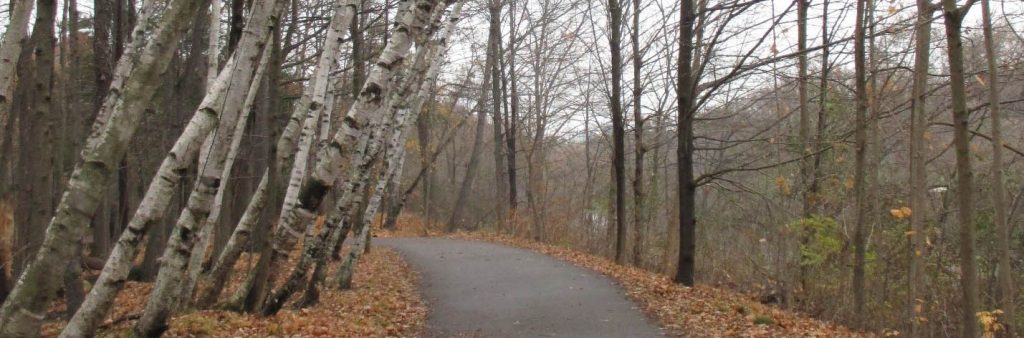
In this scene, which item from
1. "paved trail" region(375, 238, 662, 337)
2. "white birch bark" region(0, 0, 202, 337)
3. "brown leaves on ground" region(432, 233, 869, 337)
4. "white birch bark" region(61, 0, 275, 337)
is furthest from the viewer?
"paved trail" region(375, 238, 662, 337)

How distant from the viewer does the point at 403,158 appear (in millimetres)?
13289

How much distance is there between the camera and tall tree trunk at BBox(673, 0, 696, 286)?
488 inches

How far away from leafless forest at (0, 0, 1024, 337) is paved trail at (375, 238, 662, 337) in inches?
68.1

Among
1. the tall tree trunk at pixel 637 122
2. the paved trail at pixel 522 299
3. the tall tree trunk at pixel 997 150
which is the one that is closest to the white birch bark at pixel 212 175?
the paved trail at pixel 522 299

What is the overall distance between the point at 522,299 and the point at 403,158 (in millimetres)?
3354

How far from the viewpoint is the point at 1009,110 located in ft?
42.9

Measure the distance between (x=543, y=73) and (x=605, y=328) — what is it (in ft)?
69.6

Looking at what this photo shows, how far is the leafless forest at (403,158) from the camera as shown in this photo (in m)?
5.62

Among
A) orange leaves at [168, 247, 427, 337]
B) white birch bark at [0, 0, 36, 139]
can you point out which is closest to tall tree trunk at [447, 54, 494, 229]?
orange leaves at [168, 247, 427, 337]

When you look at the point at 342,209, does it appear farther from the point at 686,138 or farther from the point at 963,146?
the point at 963,146

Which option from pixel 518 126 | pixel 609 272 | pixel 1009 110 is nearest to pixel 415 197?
pixel 518 126

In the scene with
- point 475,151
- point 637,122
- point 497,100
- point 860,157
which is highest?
point 497,100

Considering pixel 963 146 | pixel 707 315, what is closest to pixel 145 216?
pixel 707 315

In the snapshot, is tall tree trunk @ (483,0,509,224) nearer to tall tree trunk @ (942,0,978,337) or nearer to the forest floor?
the forest floor
